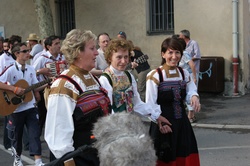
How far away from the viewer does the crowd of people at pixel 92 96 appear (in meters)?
2.79

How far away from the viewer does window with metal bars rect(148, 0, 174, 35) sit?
13.1 m

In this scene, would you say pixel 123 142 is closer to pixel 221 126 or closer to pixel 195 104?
pixel 195 104

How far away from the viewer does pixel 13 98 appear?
5.98 meters

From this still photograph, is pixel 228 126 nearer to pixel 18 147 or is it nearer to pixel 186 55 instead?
pixel 186 55

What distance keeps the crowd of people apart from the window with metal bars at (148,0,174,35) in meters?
4.68

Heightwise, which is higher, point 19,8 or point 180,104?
point 19,8

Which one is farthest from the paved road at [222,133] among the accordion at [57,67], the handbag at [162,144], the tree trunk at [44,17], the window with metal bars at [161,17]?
the tree trunk at [44,17]

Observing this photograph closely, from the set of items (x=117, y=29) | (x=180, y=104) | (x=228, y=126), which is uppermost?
(x=117, y=29)

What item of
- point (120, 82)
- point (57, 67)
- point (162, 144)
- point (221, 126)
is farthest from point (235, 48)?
point (120, 82)

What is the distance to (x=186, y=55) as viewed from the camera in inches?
346

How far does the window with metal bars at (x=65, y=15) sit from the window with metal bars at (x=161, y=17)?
3.58m

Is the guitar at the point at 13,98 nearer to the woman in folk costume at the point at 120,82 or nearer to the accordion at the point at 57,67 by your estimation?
the accordion at the point at 57,67

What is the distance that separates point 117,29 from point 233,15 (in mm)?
4177

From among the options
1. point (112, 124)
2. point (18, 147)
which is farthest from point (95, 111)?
point (18, 147)
